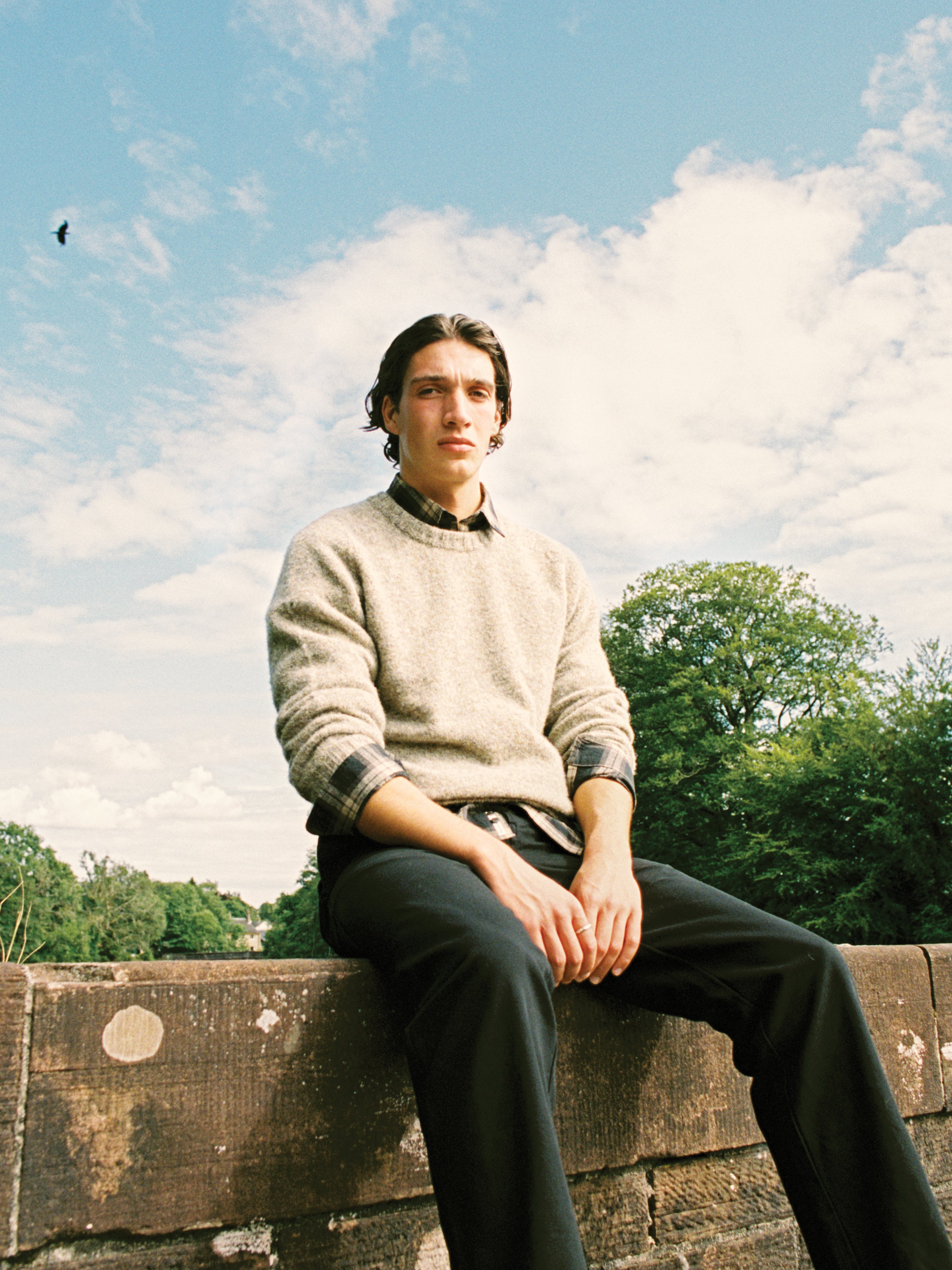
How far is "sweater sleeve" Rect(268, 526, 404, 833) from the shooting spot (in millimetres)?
2168

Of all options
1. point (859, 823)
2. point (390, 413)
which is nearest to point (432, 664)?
point (390, 413)

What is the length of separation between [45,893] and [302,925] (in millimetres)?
15907

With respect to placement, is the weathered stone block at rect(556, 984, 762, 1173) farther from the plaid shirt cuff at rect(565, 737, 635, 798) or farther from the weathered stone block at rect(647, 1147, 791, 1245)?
the plaid shirt cuff at rect(565, 737, 635, 798)

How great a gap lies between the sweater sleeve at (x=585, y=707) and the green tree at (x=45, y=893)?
172 feet

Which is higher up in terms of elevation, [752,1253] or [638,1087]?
[638,1087]

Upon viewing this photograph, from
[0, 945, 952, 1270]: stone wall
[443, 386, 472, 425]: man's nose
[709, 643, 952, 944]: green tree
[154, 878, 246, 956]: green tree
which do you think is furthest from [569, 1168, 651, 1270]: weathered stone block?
[154, 878, 246, 956]: green tree

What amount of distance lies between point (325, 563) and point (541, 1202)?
153cm

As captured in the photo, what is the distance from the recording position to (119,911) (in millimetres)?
59750

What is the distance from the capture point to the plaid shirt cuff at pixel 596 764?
2621mm

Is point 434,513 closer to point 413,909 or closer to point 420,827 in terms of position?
point 420,827

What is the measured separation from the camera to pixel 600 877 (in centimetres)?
223

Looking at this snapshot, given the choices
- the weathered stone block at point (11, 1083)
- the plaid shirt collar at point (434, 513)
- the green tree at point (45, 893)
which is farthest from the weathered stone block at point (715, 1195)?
the green tree at point (45, 893)

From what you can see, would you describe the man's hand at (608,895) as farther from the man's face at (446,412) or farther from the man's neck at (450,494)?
the man's face at (446,412)

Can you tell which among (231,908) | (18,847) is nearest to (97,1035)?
(18,847)
